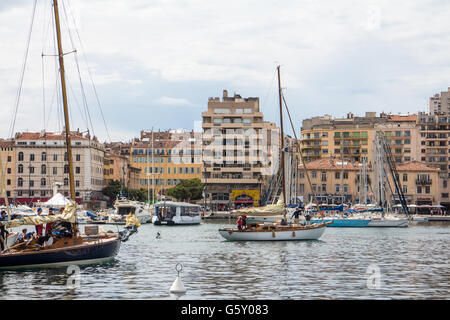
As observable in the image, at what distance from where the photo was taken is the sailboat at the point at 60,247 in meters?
32.1

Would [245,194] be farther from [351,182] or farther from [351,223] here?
[351,223]

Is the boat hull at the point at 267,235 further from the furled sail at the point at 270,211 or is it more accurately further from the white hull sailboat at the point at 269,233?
the furled sail at the point at 270,211

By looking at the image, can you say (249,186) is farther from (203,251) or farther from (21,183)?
(203,251)

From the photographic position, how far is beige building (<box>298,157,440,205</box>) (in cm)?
14300

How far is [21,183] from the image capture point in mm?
154875

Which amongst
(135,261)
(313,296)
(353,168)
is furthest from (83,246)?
(353,168)

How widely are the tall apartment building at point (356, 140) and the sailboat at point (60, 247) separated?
13367 cm

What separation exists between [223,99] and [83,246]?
11974 centimetres

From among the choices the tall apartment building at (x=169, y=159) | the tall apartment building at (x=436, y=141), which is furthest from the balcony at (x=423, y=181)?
the tall apartment building at (x=169, y=159)

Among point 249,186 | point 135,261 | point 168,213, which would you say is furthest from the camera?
point 249,186

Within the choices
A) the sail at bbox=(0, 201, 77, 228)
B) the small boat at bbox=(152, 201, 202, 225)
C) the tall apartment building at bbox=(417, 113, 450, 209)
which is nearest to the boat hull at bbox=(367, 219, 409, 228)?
the small boat at bbox=(152, 201, 202, 225)

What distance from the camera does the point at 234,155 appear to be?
138m

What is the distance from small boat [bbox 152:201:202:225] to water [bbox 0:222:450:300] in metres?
47.6

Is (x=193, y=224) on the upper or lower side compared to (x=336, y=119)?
lower
